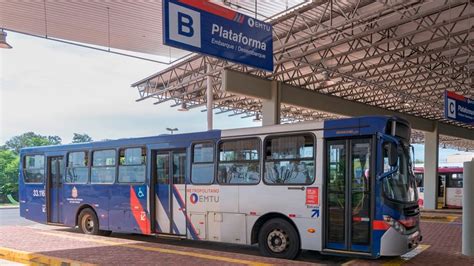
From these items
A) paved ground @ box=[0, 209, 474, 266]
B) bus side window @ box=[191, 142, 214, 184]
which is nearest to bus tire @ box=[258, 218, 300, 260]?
paved ground @ box=[0, 209, 474, 266]

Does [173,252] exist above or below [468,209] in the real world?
below

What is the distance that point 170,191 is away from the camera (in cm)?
1016

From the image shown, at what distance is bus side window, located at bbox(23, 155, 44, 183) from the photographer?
1302 centimetres

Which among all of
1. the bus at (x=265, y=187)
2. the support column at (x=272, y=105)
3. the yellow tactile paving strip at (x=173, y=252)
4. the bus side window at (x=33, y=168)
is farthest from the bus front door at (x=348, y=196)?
the support column at (x=272, y=105)

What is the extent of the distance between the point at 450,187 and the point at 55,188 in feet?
78.3

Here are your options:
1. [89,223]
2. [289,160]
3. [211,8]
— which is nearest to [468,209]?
[289,160]

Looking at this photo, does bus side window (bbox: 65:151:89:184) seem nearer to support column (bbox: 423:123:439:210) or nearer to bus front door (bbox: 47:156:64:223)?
bus front door (bbox: 47:156:64:223)

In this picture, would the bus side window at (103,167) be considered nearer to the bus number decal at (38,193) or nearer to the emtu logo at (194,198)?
the bus number decal at (38,193)

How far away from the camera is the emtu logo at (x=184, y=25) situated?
7.87m

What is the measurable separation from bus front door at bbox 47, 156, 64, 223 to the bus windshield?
9246mm

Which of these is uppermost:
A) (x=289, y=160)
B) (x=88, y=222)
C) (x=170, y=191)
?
(x=289, y=160)

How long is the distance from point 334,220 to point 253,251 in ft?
8.31

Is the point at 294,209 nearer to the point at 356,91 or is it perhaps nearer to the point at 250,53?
the point at 250,53

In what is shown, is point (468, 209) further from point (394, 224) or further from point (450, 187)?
point (450, 187)
